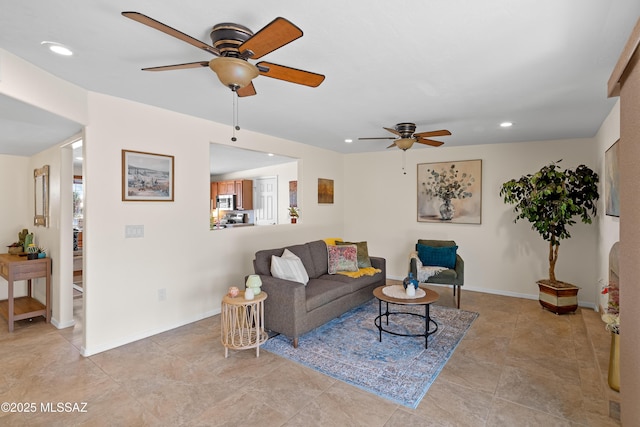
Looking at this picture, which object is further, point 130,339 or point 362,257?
point 362,257

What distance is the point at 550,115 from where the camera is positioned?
344 centimetres

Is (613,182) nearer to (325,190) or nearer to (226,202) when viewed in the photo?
(325,190)

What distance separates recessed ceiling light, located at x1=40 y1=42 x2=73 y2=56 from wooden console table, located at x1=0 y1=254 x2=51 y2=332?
2747 mm

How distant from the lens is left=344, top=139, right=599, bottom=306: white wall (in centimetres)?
454

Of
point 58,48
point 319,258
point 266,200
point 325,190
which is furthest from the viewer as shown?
point 266,200

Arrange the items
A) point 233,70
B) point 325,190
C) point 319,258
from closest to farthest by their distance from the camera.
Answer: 1. point 233,70
2. point 319,258
3. point 325,190

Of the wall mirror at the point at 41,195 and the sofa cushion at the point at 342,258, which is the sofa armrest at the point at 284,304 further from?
the wall mirror at the point at 41,195

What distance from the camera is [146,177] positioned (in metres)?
3.32

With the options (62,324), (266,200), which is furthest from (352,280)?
(266,200)

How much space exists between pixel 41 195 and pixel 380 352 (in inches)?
181

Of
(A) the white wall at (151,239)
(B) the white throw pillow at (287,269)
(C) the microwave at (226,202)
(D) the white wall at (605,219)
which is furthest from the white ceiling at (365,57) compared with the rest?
(C) the microwave at (226,202)

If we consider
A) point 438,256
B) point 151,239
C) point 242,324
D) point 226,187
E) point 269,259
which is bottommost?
point 242,324

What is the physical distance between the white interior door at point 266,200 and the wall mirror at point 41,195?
4.23 m

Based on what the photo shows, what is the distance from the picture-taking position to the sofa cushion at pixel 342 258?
4301 mm
